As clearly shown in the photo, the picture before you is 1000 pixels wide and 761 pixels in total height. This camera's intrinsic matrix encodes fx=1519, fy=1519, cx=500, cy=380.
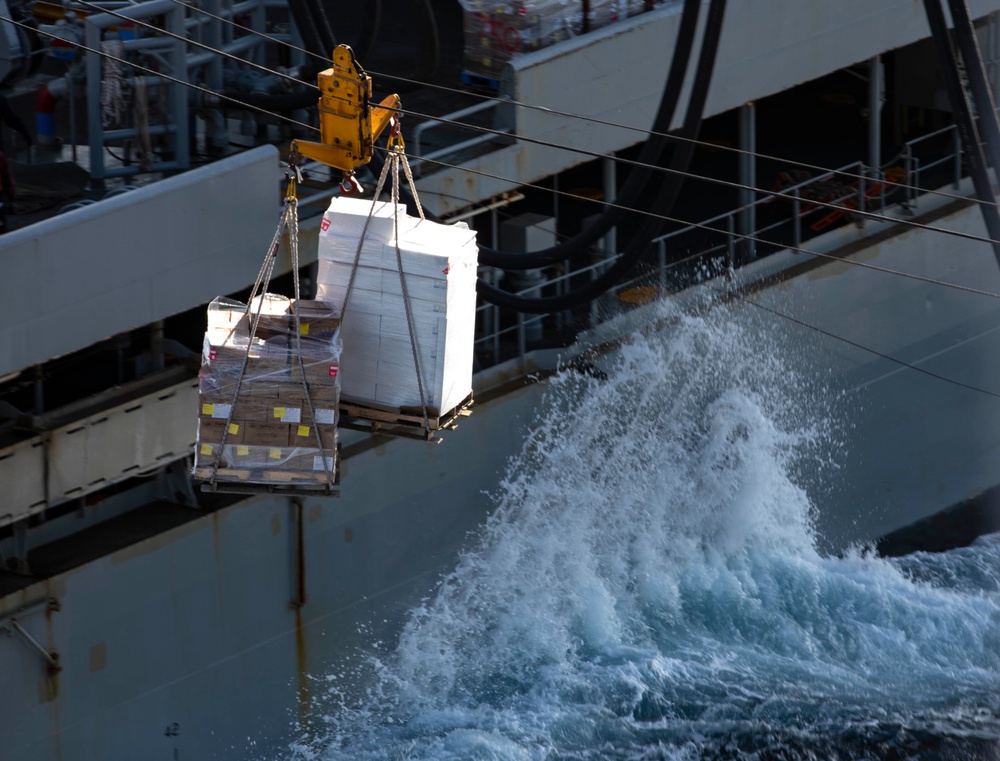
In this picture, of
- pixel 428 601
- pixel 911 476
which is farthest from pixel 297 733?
pixel 911 476

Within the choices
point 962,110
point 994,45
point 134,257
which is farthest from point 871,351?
point 134,257

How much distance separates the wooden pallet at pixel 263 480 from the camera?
9.20 metres

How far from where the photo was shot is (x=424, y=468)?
13.7 meters

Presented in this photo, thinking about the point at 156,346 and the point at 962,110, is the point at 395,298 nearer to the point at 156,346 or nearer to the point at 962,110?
the point at 156,346

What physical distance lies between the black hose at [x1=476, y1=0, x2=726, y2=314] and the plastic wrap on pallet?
161 inches

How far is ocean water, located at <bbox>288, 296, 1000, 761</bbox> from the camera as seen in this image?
1392 centimetres

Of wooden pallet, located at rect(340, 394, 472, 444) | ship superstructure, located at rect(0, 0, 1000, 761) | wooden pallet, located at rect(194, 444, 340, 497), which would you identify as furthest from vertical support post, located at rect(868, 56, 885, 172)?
wooden pallet, located at rect(194, 444, 340, 497)

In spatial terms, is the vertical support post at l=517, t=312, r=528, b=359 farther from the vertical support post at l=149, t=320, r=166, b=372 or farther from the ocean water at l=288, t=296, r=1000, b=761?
the vertical support post at l=149, t=320, r=166, b=372

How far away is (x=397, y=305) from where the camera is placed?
938cm

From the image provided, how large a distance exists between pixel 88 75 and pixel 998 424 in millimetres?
12403

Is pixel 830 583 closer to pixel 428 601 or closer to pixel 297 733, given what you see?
pixel 428 601

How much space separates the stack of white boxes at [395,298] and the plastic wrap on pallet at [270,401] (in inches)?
13.7

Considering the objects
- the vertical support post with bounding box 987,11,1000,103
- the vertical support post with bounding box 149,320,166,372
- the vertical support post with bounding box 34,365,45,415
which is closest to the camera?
the vertical support post with bounding box 34,365,45,415

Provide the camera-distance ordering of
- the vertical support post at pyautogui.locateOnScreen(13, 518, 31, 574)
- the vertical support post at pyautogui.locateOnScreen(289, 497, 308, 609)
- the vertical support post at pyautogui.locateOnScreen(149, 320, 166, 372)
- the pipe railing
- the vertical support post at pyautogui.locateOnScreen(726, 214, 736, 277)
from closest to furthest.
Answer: the vertical support post at pyautogui.locateOnScreen(13, 518, 31, 574)
the vertical support post at pyautogui.locateOnScreen(149, 320, 166, 372)
the vertical support post at pyautogui.locateOnScreen(289, 497, 308, 609)
the pipe railing
the vertical support post at pyautogui.locateOnScreen(726, 214, 736, 277)
